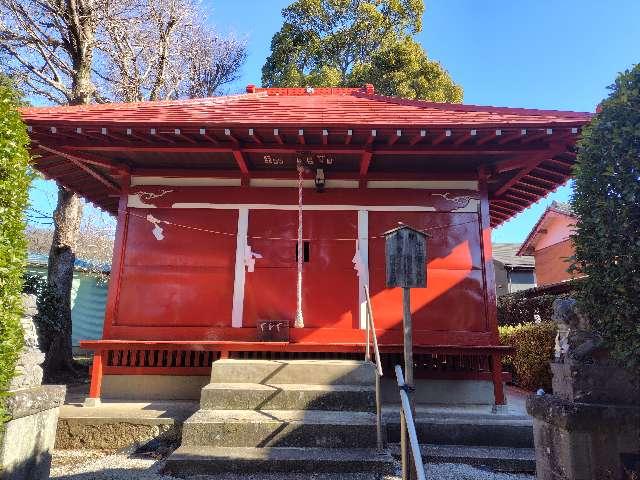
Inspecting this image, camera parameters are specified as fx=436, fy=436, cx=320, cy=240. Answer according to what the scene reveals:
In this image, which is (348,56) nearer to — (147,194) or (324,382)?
(147,194)

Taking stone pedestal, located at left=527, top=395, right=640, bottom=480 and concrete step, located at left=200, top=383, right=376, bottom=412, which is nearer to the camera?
stone pedestal, located at left=527, top=395, right=640, bottom=480

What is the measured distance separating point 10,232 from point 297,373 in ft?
11.4

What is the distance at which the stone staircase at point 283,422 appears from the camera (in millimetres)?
3896

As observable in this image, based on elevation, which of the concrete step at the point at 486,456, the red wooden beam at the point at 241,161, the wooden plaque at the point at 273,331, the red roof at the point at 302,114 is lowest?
the concrete step at the point at 486,456

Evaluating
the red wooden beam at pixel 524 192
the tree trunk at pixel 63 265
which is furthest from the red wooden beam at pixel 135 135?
the red wooden beam at pixel 524 192

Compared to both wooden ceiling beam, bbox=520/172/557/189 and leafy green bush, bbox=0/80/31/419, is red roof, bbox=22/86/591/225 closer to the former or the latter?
wooden ceiling beam, bbox=520/172/557/189

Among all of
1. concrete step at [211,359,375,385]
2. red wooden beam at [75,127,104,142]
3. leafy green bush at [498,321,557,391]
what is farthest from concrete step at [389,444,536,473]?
red wooden beam at [75,127,104,142]

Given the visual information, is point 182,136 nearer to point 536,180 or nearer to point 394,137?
point 394,137

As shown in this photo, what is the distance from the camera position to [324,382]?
5.22 m

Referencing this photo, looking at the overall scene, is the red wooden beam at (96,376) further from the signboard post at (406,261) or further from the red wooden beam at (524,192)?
the red wooden beam at (524,192)

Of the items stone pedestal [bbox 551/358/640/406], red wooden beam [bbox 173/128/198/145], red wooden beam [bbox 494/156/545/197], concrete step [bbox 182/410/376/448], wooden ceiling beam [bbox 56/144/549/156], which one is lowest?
concrete step [bbox 182/410/376/448]

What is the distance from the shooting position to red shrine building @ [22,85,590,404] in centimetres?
590

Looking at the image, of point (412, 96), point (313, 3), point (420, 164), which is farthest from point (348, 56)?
point (420, 164)

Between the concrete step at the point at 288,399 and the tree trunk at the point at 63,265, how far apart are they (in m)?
6.13
